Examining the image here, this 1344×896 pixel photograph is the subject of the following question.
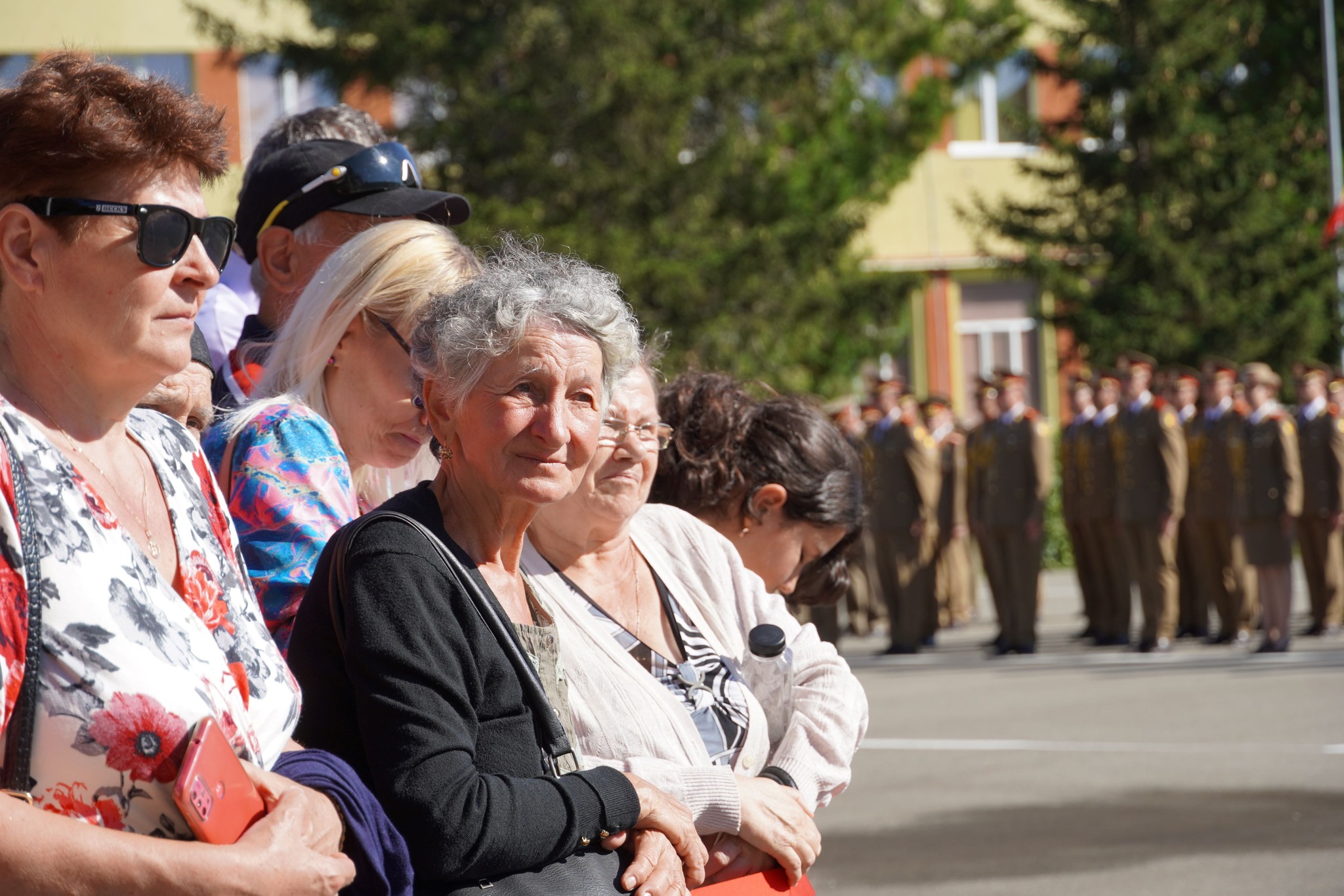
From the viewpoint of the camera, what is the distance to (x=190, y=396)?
265 centimetres

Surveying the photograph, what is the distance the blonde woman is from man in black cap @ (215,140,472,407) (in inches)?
15.5

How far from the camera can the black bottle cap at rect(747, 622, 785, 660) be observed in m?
3.10

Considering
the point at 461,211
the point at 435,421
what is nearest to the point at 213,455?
the point at 435,421

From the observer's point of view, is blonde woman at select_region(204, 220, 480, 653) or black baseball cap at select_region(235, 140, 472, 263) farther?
black baseball cap at select_region(235, 140, 472, 263)

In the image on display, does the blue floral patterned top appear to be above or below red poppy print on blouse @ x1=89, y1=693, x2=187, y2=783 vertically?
above

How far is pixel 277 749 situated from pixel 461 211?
1.73m

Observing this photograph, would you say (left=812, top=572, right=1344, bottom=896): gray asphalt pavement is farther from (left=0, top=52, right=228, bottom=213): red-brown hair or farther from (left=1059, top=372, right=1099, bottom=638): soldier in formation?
(left=0, top=52, right=228, bottom=213): red-brown hair

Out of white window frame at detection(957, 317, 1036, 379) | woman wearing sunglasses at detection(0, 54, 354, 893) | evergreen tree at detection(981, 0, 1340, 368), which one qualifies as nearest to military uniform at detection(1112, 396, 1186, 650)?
evergreen tree at detection(981, 0, 1340, 368)

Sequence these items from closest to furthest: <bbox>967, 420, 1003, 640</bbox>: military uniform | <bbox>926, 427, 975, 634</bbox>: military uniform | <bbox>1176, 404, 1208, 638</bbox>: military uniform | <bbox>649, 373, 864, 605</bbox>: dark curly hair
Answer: <bbox>649, 373, 864, 605</bbox>: dark curly hair, <bbox>1176, 404, 1208, 638</bbox>: military uniform, <bbox>967, 420, 1003, 640</bbox>: military uniform, <bbox>926, 427, 975, 634</bbox>: military uniform

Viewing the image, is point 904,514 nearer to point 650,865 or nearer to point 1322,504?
point 1322,504

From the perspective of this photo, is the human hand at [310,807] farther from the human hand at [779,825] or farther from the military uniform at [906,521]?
the military uniform at [906,521]

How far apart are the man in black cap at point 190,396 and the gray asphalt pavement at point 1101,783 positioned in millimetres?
4237

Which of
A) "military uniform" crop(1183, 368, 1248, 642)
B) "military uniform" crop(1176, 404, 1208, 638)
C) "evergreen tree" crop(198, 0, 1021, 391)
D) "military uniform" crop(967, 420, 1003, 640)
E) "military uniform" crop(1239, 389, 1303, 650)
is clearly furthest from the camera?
"evergreen tree" crop(198, 0, 1021, 391)

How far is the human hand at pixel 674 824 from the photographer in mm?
2459
